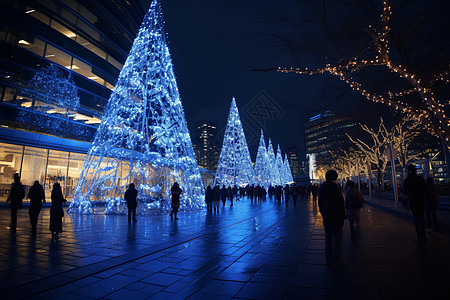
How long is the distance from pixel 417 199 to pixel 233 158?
72.5ft

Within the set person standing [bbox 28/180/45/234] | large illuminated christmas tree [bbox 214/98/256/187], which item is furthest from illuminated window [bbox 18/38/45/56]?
person standing [bbox 28/180/45/234]

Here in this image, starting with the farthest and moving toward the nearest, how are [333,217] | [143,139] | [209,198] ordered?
[209,198] → [143,139] → [333,217]

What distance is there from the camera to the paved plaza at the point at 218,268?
3238 mm

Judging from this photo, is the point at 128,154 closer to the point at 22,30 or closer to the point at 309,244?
the point at 309,244

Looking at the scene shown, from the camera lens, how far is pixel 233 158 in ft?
92.2

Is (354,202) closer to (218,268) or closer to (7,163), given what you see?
(218,268)

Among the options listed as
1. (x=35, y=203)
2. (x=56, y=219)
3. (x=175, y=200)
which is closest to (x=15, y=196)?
(x=35, y=203)

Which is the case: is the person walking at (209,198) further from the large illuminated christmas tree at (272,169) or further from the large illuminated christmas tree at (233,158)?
the large illuminated christmas tree at (272,169)

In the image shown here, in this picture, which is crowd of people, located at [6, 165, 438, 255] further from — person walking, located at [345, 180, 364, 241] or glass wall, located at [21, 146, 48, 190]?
glass wall, located at [21, 146, 48, 190]

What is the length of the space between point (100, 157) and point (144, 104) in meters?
3.58

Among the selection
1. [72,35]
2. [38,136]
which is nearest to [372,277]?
[38,136]

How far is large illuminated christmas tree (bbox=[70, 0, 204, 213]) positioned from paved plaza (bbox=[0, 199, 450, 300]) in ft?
20.8

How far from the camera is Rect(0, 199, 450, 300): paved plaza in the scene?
324cm

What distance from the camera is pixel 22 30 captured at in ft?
72.1
